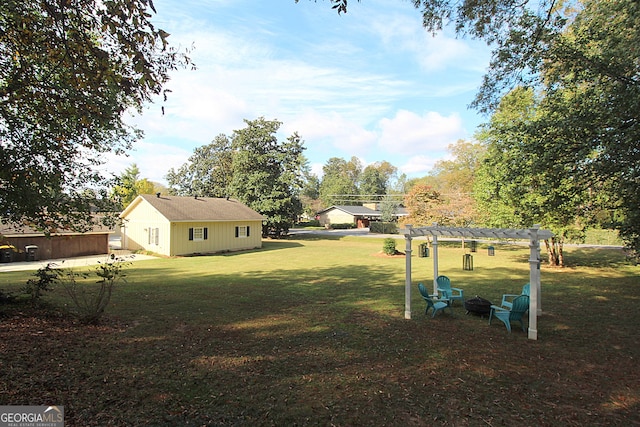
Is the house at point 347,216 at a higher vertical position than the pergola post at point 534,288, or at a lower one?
higher

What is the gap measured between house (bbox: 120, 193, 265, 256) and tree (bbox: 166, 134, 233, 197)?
70.1 ft

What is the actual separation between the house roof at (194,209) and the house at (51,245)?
2459 millimetres

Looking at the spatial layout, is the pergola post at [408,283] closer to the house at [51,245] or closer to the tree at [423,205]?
the house at [51,245]

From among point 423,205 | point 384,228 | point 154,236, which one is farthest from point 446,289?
point 384,228

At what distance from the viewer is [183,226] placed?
75.0 feet

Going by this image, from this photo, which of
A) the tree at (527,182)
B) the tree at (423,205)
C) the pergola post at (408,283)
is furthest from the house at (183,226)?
the tree at (527,182)

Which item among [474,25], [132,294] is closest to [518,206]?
[474,25]

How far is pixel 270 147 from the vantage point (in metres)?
37.9

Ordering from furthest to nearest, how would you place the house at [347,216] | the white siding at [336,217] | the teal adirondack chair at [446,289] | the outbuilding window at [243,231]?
the white siding at [336,217], the house at [347,216], the outbuilding window at [243,231], the teal adirondack chair at [446,289]

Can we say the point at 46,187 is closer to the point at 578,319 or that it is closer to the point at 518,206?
the point at 578,319

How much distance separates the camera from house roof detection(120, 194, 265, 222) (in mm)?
23031

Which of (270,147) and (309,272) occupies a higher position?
(270,147)

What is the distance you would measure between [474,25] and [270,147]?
32190 millimetres

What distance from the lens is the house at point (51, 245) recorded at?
62.1 ft
